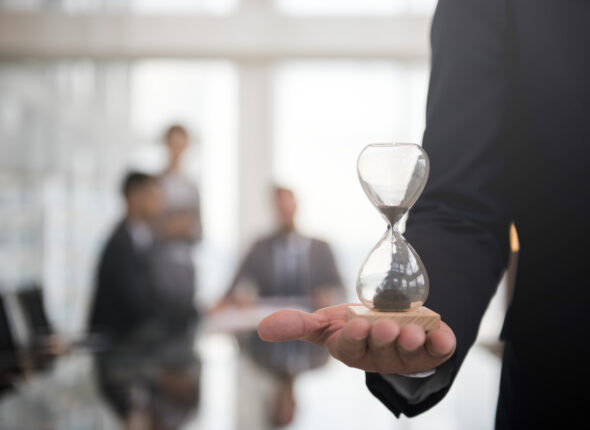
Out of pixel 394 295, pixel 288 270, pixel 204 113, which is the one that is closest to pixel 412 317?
pixel 394 295

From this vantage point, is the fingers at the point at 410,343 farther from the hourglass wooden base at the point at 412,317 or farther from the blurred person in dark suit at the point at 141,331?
the blurred person in dark suit at the point at 141,331

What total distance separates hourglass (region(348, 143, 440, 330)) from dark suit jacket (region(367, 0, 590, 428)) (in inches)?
2.4

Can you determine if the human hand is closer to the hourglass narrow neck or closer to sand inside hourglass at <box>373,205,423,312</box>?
sand inside hourglass at <box>373,205,423,312</box>

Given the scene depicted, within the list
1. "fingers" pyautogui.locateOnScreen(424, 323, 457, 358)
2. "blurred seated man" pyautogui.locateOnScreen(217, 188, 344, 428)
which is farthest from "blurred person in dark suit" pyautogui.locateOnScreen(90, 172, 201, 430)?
"fingers" pyautogui.locateOnScreen(424, 323, 457, 358)

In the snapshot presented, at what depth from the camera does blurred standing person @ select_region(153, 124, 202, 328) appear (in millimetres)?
4207

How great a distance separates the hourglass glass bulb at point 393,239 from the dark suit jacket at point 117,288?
2.98 metres

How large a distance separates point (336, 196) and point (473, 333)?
16.3 ft

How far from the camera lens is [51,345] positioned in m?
2.85

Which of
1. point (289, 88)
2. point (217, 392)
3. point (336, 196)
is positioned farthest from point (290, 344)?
point (289, 88)

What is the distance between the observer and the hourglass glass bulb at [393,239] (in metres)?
0.71

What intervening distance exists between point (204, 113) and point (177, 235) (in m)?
1.74

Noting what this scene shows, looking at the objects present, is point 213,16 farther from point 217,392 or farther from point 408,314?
point 408,314

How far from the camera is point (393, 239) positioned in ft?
2.42

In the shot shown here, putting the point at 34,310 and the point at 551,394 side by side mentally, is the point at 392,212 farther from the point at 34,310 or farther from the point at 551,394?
the point at 34,310
